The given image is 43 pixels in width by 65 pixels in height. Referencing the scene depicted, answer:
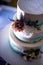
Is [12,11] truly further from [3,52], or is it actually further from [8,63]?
[8,63]

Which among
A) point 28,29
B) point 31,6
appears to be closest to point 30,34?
point 28,29

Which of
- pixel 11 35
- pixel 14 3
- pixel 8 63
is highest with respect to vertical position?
pixel 14 3

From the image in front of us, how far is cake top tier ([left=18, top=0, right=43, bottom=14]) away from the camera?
0.83 metres

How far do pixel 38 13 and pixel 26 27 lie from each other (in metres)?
0.10

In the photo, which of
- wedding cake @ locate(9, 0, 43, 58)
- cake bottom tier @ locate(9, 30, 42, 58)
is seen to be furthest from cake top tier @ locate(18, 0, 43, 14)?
cake bottom tier @ locate(9, 30, 42, 58)

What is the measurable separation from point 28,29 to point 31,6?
0.13 m

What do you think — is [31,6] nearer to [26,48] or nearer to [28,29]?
[28,29]

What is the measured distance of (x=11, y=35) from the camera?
940 millimetres

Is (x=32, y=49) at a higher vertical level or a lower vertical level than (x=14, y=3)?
lower

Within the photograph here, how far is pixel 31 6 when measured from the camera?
87 centimetres

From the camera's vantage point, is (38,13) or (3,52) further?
(3,52)

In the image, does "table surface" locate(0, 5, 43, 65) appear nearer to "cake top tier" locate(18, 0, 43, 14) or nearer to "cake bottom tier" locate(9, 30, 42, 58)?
"cake bottom tier" locate(9, 30, 42, 58)

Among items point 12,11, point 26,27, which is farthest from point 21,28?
point 12,11

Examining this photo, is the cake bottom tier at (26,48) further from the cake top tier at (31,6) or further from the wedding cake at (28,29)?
the cake top tier at (31,6)
